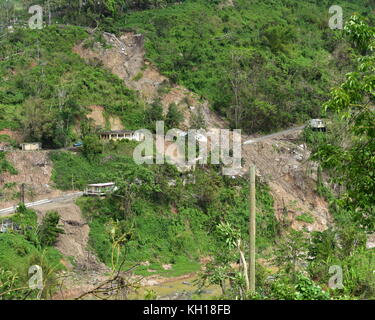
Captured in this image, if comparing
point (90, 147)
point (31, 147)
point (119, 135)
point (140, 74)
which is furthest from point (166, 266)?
point (140, 74)

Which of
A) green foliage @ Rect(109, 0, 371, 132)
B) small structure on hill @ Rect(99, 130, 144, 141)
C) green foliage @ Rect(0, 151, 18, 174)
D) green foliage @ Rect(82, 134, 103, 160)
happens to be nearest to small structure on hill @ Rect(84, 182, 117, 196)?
green foliage @ Rect(82, 134, 103, 160)

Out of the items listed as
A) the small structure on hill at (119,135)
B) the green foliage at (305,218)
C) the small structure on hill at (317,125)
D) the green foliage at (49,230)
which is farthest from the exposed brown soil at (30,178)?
the small structure on hill at (317,125)

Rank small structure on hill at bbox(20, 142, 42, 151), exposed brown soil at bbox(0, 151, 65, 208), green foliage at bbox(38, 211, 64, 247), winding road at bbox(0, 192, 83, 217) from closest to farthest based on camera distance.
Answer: green foliage at bbox(38, 211, 64, 247), winding road at bbox(0, 192, 83, 217), exposed brown soil at bbox(0, 151, 65, 208), small structure on hill at bbox(20, 142, 42, 151)

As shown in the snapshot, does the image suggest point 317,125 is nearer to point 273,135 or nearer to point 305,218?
point 273,135

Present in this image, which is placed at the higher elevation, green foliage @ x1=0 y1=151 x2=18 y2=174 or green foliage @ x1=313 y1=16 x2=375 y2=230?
green foliage @ x1=313 y1=16 x2=375 y2=230

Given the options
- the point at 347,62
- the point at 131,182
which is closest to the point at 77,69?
the point at 131,182

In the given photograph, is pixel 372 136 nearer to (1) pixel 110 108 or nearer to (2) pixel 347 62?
(1) pixel 110 108

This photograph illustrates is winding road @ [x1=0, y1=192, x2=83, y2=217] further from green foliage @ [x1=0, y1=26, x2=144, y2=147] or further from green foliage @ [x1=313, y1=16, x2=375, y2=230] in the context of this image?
green foliage @ [x1=313, y1=16, x2=375, y2=230]
